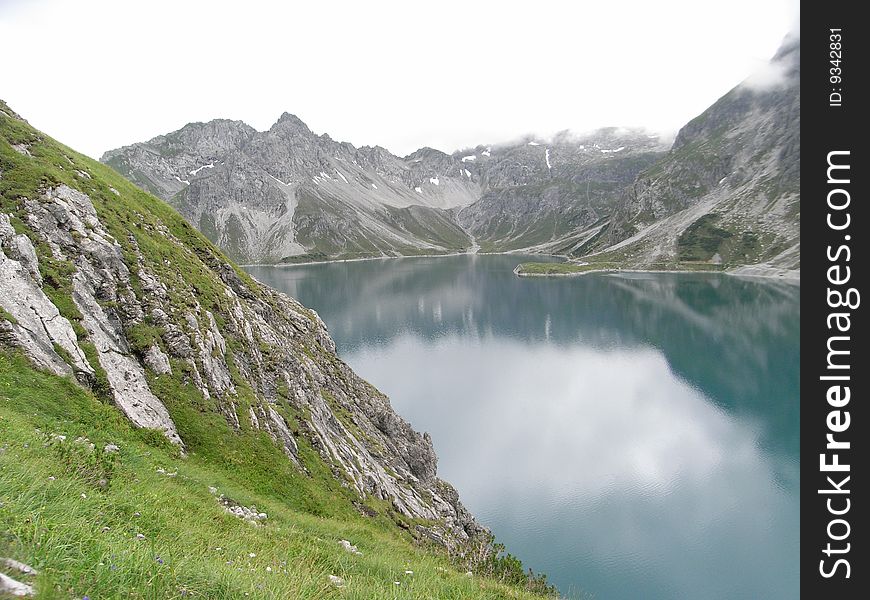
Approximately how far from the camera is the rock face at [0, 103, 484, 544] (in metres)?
20.4

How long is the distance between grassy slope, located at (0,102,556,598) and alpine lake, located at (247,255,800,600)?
76.5 feet

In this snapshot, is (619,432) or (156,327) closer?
(156,327)

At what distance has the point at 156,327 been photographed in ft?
80.8

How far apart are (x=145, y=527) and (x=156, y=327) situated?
17799 mm

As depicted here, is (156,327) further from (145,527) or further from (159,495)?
(145,527)

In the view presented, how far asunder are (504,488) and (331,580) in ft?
141

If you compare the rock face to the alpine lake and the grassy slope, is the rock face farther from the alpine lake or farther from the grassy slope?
the alpine lake
